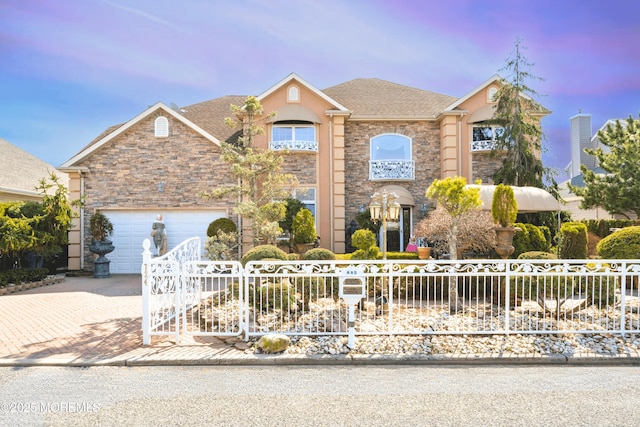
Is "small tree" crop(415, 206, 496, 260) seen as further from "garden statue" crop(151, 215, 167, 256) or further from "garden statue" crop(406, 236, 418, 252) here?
"garden statue" crop(151, 215, 167, 256)

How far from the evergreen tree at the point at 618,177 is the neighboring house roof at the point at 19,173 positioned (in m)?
23.0

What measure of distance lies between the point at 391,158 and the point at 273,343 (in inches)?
510

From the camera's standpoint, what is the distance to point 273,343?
20.5 ft

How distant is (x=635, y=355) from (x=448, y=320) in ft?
9.10

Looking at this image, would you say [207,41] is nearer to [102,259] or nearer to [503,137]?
[102,259]

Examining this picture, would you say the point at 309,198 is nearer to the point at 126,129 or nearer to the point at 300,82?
the point at 300,82

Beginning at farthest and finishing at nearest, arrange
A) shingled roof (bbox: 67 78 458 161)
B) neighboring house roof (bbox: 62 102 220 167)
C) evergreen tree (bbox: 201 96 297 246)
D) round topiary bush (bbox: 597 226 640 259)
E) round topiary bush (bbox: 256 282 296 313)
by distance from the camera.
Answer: shingled roof (bbox: 67 78 458 161), neighboring house roof (bbox: 62 102 220 167), evergreen tree (bbox: 201 96 297 246), round topiary bush (bbox: 597 226 640 259), round topiary bush (bbox: 256 282 296 313)

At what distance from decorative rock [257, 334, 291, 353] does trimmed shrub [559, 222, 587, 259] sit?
876cm

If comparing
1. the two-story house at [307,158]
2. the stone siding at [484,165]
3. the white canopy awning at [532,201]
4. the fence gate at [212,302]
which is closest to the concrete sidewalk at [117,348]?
the fence gate at [212,302]

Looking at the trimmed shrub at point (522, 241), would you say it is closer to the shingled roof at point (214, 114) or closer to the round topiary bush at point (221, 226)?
the round topiary bush at point (221, 226)

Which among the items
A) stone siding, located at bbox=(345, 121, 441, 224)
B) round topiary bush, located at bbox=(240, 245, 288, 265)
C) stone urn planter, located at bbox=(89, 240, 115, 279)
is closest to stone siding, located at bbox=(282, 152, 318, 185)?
stone siding, located at bbox=(345, 121, 441, 224)

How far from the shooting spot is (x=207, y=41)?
13156mm

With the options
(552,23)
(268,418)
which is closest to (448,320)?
(268,418)

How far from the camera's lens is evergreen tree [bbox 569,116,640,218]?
56.4 ft
